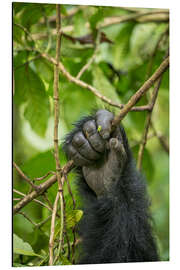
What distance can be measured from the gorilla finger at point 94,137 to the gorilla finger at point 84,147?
11 mm

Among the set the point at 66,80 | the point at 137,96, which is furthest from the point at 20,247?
the point at 66,80

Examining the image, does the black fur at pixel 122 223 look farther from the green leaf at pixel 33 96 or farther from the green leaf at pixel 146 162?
the green leaf at pixel 146 162

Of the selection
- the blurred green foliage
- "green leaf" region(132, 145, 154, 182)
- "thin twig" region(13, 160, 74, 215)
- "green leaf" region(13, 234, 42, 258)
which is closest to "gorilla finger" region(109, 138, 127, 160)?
"thin twig" region(13, 160, 74, 215)

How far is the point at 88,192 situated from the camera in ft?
4.36

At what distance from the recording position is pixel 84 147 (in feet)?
3.67

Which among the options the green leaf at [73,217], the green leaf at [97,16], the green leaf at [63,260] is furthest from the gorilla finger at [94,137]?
the green leaf at [97,16]

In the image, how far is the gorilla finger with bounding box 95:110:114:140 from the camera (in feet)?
3.60

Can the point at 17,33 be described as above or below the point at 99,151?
above

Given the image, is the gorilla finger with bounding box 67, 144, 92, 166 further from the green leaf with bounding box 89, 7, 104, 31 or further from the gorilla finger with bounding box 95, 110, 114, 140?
the green leaf with bounding box 89, 7, 104, 31

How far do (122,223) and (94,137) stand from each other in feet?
0.94

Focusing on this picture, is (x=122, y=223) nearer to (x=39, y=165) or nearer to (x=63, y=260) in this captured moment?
(x=63, y=260)

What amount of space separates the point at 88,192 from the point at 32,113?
0.40 m

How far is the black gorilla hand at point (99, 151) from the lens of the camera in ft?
3.64
